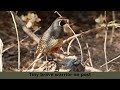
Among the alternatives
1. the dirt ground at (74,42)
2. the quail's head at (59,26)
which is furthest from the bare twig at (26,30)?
the quail's head at (59,26)

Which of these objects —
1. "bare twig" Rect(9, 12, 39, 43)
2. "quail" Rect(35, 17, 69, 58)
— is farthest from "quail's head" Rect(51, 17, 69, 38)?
"bare twig" Rect(9, 12, 39, 43)

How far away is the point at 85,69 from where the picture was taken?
3.10 metres

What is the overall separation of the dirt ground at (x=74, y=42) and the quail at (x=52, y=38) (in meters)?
0.04

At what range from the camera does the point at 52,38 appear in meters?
3.18

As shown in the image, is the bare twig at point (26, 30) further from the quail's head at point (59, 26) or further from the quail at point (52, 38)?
the quail's head at point (59, 26)

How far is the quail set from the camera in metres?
3.13

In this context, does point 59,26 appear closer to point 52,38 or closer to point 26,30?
point 52,38

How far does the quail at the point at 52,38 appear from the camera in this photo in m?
3.13

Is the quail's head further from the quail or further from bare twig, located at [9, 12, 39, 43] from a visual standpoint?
bare twig, located at [9, 12, 39, 43]
